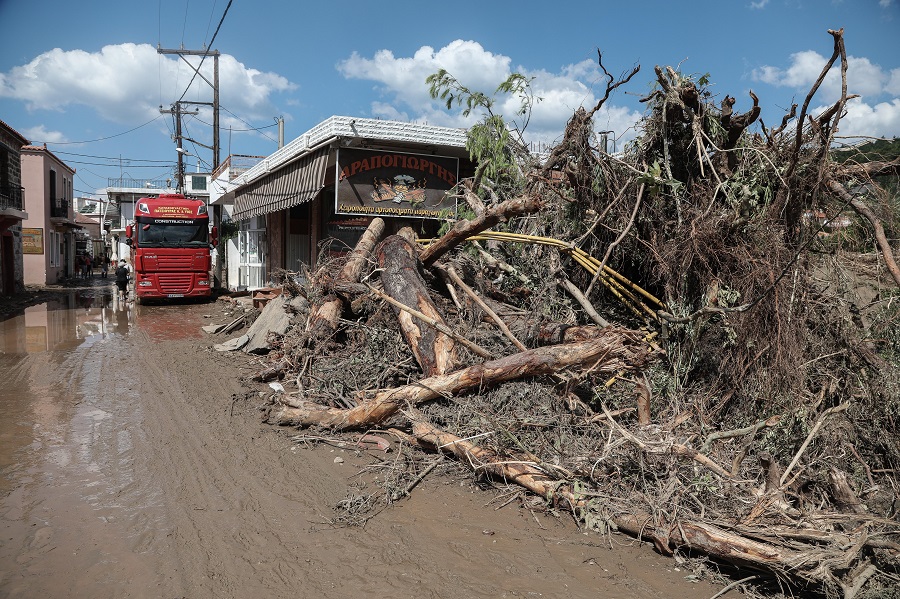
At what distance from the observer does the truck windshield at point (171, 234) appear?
16922 millimetres

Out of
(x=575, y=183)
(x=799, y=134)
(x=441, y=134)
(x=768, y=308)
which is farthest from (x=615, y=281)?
(x=441, y=134)

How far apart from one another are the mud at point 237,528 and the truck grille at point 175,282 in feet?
36.6

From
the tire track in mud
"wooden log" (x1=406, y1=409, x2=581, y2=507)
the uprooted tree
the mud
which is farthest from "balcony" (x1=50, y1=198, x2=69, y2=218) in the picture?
"wooden log" (x1=406, y1=409, x2=581, y2=507)

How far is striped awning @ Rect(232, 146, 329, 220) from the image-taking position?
1157 centimetres

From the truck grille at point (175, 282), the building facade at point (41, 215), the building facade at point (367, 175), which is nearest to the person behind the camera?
the building facade at point (367, 175)

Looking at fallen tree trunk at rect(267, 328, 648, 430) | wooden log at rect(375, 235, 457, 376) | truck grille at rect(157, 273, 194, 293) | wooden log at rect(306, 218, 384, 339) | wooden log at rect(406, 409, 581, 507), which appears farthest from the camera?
truck grille at rect(157, 273, 194, 293)

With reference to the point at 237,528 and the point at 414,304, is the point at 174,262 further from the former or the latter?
the point at 237,528

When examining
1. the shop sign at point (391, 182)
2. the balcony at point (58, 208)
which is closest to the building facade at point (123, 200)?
the balcony at point (58, 208)

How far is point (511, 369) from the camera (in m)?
5.12

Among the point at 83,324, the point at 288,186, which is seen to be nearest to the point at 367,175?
the point at 288,186

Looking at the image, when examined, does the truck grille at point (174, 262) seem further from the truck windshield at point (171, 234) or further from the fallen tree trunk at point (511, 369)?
the fallen tree trunk at point (511, 369)

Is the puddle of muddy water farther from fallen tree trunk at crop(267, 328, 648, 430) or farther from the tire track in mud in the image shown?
fallen tree trunk at crop(267, 328, 648, 430)

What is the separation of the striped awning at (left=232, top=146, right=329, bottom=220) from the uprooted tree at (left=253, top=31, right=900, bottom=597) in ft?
18.6

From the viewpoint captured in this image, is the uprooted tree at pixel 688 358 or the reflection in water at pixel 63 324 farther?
the reflection in water at pixel 63 324
